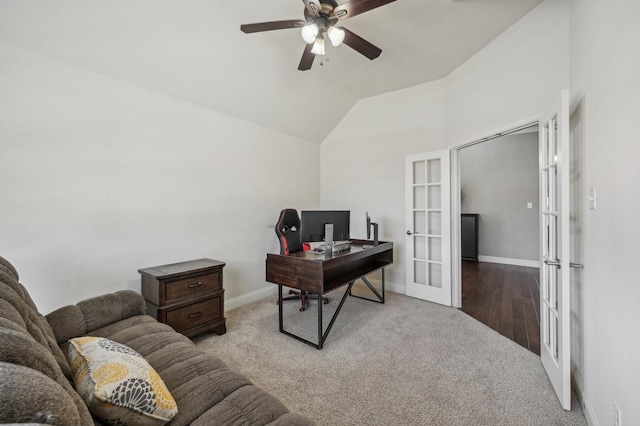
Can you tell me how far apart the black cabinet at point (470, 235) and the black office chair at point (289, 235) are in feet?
12.6

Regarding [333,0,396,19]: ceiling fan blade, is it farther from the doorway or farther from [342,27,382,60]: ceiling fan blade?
the doorway

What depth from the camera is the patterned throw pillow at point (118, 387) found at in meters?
0.87

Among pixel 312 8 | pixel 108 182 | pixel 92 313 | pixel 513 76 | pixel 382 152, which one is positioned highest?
pixel 312 8

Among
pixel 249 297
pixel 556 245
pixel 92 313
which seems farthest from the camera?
pixel 249 297

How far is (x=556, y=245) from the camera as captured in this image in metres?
1.90

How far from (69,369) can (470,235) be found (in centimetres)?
640

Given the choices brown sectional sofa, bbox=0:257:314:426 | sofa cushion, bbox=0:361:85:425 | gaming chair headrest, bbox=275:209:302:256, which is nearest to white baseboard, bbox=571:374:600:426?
brown sectional sofa, bbox=0:257:314:426

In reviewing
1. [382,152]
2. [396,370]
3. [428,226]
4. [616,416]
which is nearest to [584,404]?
[616,416]

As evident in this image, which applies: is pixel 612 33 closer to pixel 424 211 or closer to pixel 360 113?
pixel 424 211

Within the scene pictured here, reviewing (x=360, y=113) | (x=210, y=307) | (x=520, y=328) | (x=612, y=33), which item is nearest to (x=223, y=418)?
(x=210, y=307)

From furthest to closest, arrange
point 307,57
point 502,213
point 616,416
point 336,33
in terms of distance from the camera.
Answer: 1. point 502,213
2. point 307,57
3. point 336,33
4. point 616,416

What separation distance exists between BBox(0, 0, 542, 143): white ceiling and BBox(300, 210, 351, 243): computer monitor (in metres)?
1.67

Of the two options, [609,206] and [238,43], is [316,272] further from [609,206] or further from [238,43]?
[238,43]

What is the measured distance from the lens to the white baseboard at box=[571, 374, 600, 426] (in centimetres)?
155
